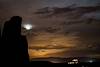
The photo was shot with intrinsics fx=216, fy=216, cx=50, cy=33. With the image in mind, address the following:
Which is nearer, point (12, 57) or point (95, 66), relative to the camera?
point (95, 66)

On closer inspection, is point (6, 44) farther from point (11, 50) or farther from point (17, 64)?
point (17, 64)

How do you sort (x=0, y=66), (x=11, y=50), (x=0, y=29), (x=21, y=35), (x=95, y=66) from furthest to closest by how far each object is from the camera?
1. (x=0, y=29)
2. (x=21, y=35)
3. (x=11, y=50)
4. (x=0, y=66)
5. (x=95, y=66)

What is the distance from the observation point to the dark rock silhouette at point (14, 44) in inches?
2559

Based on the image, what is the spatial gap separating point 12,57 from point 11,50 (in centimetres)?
235

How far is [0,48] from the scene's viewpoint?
67.3m

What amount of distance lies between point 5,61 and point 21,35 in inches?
422

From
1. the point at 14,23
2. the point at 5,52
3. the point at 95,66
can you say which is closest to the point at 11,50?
the point at 5,52

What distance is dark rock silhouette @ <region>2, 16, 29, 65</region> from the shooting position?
65000mm

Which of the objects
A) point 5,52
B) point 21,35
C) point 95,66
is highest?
point 21,35

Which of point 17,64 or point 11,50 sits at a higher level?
point 11,50

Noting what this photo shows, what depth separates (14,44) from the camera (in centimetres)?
6650

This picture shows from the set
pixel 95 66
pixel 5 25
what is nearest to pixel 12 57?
pixel 5 25

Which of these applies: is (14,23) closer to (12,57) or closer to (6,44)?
(6,44)

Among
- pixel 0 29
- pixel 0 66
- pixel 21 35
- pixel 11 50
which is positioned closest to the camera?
pixel 0 66
